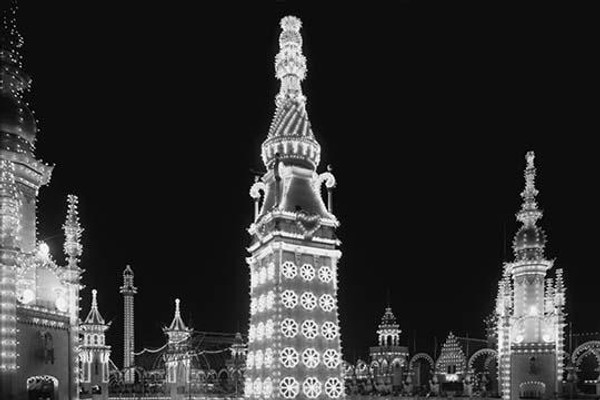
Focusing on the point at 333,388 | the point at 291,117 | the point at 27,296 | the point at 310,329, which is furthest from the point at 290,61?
the point at 27,296

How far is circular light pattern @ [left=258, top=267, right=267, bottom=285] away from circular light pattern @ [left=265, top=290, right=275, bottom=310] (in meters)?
1.00

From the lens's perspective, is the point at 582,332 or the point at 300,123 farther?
the point at 582,332

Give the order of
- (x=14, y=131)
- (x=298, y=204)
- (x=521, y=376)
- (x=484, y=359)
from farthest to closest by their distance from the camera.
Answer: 1. (x=484, y=359)
2. (x=521, y=376)
3. (x=298, y=204)
4. (x=14, y=131)

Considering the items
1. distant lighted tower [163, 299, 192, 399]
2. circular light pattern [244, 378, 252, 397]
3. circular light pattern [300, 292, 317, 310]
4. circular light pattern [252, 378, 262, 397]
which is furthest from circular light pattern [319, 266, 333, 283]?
distant lighted tower [163, 299, 192, 399]

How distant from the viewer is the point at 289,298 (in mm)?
25281

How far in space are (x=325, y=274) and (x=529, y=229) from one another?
18.1 m

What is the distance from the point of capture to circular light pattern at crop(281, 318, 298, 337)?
24.9 meters

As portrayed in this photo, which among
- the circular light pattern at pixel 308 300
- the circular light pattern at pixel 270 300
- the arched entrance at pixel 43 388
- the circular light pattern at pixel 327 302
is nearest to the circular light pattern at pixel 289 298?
the circular light pattern at pixel 308 300

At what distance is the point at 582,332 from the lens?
44625 millimetres

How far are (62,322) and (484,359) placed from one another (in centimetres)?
3813

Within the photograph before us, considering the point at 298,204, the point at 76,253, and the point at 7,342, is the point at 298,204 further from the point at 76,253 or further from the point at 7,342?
the point at 7,342

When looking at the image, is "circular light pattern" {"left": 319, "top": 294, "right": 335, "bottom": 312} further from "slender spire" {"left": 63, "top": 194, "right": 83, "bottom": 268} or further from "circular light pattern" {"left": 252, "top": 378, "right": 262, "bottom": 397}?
"slender spire" {"left": 63, "top": 194, "right": 83, "bottom": 268}

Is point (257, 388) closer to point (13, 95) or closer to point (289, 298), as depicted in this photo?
point (289, 298)

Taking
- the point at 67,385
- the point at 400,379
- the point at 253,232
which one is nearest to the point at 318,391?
the point at 253,232
